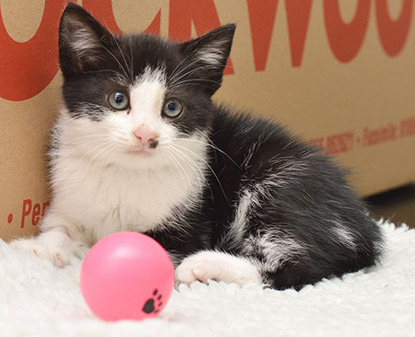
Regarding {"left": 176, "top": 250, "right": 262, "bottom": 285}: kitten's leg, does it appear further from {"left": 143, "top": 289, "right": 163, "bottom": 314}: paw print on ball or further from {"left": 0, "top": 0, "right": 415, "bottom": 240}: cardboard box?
{"left": 0, "top": 0, "right": 415, "bottom": 240}: cardboard box

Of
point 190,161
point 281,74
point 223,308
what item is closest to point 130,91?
point 190,161

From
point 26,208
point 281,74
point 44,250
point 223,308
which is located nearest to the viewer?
point 223,308

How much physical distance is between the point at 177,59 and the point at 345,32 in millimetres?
1175

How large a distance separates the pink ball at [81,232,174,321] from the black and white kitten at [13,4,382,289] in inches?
13.8

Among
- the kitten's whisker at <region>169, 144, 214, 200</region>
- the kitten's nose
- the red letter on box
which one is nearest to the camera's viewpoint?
the kitten's nose

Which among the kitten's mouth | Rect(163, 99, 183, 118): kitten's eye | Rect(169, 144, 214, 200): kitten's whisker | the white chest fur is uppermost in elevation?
Rect(163, 99, 183, 118): kitten's eye

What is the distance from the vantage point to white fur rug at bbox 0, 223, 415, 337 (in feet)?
3.14

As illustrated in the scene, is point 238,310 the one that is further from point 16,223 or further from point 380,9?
point 380,9

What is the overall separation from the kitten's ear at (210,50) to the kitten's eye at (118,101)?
20 cm

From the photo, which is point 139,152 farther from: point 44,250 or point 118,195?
point 44,250

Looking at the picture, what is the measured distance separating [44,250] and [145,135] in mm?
370

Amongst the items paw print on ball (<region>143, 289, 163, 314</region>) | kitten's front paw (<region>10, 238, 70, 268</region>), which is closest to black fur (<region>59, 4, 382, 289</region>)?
kitten's front paw (<region>10, 238, 70, 268</region>)

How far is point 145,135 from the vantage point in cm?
131

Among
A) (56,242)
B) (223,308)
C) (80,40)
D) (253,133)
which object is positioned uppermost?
(80,40)
